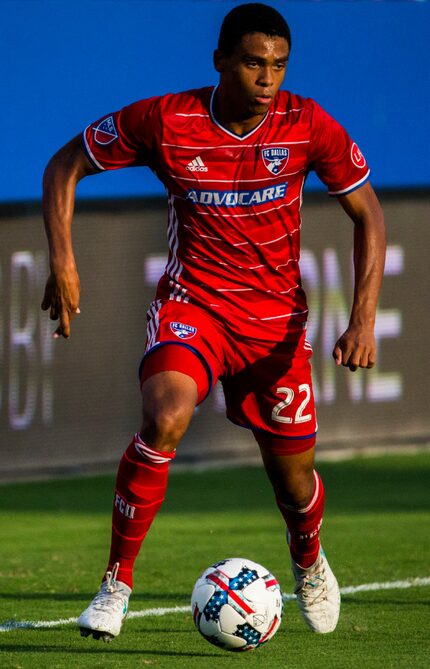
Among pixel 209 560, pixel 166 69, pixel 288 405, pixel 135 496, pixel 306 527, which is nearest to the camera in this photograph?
pixel 135 496

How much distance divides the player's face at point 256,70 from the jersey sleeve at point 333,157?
291 mm

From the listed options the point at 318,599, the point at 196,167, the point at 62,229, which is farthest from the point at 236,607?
the point at 196,167

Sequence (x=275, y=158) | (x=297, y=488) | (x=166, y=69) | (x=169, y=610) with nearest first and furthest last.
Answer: (x=275, y=158) < (x=297, y=488) < (x=169, y=610) < (x=166, y=69)

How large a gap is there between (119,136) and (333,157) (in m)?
0.85

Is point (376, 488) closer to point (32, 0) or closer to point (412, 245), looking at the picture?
point (412, 245)

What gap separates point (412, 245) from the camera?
41.7 feet

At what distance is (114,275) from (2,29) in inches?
77.7

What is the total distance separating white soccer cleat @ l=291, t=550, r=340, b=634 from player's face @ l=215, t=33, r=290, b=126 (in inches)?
75.1

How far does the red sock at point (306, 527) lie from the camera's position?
621cm

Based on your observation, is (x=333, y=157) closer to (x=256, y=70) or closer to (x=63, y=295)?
(x=256, y=70)

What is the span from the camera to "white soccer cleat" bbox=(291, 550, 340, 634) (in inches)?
242

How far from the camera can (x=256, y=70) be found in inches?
222

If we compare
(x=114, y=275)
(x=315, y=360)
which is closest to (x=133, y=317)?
(x=114, y=275)

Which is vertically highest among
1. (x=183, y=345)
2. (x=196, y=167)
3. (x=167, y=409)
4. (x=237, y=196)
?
(x=196, y=167)
